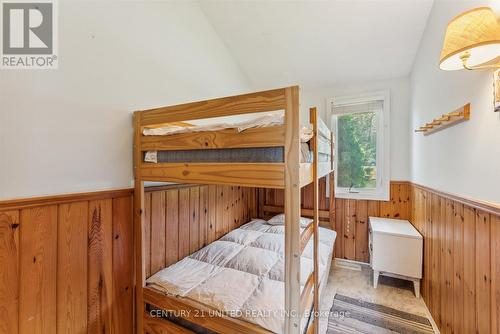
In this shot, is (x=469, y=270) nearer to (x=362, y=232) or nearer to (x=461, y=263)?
(x=461, y=263)

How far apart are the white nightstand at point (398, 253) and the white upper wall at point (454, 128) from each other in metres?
0.53

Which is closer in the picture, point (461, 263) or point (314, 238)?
point (461, 263)

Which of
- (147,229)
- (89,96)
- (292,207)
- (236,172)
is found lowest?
(147,229)

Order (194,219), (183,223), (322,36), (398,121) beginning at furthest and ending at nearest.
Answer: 1. (398,121)
2. (322,36)
3. (194,219)
4. (183,223)

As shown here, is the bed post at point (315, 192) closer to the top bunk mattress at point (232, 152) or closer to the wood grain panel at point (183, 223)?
the top bunk mattress at point (232, 152)

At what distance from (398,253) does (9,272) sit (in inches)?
109

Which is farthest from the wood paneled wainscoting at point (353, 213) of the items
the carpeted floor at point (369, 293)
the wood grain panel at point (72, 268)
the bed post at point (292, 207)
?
the wood grain panel at point (72, 268)

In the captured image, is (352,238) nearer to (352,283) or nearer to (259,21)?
(352,283)

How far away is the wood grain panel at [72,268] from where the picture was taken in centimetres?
114

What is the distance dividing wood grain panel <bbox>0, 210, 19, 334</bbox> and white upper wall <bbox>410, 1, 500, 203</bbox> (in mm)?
2144

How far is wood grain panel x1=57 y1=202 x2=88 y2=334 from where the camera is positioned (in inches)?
44.9

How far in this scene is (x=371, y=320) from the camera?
A: 1783 mm

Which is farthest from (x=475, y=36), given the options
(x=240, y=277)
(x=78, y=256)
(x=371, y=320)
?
(x=78, y=256)

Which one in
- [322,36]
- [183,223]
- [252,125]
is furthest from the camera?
[322,36]
